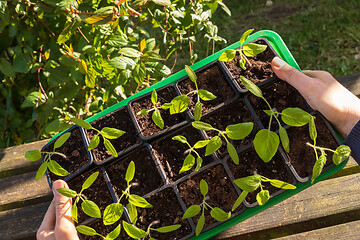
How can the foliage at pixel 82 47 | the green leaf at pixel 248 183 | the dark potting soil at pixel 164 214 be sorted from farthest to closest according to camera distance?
the foliage at pixel 82 47
the dark potting soil at pixel 164 214
the green leaf at pixel 248 183

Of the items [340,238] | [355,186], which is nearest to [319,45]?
[355,186]

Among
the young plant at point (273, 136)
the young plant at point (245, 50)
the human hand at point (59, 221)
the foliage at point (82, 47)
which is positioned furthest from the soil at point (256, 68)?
the human hand at point (59, 221)

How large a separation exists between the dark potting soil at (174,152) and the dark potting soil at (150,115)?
4 cm

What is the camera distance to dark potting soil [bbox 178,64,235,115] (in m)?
1.02

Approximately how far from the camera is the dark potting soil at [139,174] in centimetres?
98

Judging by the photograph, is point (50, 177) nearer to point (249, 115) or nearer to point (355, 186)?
point (249, 115)

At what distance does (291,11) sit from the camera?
8.46 ft

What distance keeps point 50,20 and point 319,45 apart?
5.88 feet

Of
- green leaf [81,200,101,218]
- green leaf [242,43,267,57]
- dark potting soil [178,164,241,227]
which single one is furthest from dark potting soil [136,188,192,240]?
green leaf [242,43,267,57]

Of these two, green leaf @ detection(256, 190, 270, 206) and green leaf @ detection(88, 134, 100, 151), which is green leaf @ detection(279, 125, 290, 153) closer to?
green leaf @ detection(256, 190, 270, 206)

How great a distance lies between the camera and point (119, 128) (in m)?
1.04

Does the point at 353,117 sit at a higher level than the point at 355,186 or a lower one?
higher

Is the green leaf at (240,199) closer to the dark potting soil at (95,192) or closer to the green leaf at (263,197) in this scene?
the green leaf at (263,197)

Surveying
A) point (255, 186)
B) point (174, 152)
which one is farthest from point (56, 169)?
point (255, 186)
